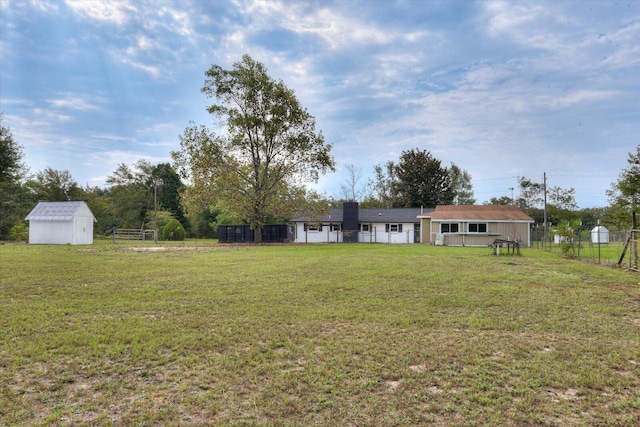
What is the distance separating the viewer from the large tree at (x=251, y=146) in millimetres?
28391

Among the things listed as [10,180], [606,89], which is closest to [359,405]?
[606,89]

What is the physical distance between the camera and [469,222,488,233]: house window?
3055cm

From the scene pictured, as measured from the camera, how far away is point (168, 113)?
81.4ft

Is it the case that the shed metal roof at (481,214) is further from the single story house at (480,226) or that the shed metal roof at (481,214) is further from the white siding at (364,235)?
the white siding at (364,235)

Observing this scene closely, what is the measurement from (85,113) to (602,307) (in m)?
27.7

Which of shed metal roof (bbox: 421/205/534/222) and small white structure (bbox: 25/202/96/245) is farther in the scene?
shed metal roof (bbox: 421/205/534/222)

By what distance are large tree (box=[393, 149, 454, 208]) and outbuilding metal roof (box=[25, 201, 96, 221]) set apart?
37.5m

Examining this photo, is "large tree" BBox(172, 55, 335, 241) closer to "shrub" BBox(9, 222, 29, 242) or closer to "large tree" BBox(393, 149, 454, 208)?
"shrub" BBox(9, 222, 29, 242)

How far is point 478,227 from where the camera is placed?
3067cm

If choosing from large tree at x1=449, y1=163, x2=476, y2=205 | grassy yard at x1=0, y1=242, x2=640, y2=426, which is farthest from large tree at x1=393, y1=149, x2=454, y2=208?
grassy yard at x1=0, y1=242, x2=640, y2=426

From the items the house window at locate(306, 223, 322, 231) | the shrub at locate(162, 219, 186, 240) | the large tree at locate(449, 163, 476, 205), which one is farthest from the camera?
the large tree at locate(449, 163, 476, 205)

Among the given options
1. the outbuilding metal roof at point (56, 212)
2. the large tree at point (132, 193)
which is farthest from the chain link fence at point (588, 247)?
the large tree at point (132, 193)

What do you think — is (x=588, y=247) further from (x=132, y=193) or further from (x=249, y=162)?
(x=132, y=193)

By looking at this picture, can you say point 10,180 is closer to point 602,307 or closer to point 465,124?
point 465,124
